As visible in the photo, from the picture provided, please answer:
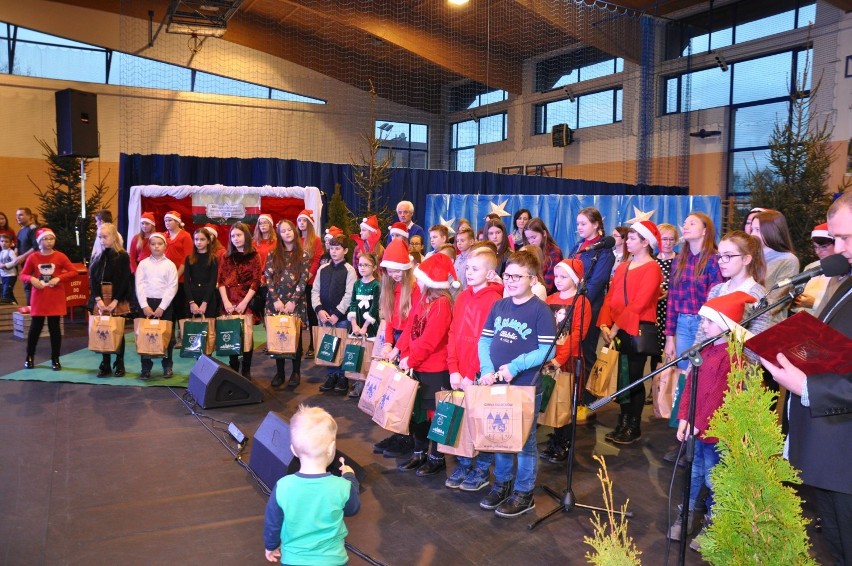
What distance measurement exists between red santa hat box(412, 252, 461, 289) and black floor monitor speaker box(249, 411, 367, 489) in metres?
1.20

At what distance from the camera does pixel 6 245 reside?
33.6 feet

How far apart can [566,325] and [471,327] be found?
63 centimetres

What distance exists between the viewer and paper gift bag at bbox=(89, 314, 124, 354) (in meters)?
6.27

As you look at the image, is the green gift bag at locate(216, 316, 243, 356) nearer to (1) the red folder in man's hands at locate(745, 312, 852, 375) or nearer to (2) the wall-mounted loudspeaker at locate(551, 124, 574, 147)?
(1) the red folder in man's hands at locate(745, 312, 852, 375)

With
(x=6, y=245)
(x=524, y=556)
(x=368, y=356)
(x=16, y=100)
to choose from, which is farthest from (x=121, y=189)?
(x=524, y=556)

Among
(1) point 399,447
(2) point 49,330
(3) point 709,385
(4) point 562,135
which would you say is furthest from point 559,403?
(4) point 562,135

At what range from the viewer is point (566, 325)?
4148 mm

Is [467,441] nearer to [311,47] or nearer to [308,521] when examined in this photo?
[308,521]

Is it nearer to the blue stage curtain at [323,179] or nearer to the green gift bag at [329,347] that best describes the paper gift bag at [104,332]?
the green gift bag at [329,347]

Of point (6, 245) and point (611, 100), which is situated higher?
point (611, 100)

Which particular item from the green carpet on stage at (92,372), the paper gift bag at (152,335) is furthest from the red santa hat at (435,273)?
the green carpet on stage at (92,372)

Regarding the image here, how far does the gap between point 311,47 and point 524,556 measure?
14672 millimetres

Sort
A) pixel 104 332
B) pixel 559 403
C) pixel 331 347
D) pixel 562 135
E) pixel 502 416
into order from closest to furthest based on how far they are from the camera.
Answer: pixel 502 416, pixel 559 403, pixel 331 347, pixel 104 332, pixel 562 135

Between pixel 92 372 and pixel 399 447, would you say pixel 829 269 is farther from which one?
pixel 92 372
